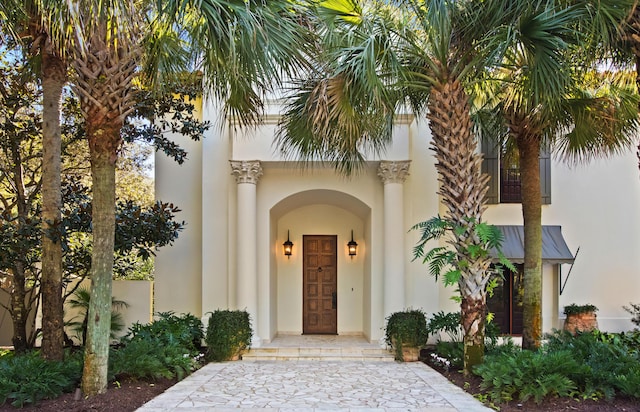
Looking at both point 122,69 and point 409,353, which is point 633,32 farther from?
point 409,353

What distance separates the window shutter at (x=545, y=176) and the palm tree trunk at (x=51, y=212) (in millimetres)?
11062

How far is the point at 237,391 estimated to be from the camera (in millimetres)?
7824

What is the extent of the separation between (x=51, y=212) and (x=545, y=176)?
Answer: 1130cm

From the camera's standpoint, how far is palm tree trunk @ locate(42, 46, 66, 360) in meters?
7.82

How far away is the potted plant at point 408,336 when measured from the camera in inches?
411

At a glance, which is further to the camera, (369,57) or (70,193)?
(70,193)

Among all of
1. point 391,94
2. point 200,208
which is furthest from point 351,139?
point 200,208

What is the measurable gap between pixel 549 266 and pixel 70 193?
11561 millimetres

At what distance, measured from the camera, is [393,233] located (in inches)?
459

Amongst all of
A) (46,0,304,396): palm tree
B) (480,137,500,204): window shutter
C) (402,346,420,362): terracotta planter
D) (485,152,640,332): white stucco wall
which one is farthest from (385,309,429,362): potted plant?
(46,0,304,396): palm tree

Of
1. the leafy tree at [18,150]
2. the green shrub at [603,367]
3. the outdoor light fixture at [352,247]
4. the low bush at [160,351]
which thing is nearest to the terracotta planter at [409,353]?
the green shrub at [603,367]

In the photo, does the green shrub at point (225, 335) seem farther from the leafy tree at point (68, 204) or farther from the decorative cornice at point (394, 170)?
the decorative cornice at point (394, 170)

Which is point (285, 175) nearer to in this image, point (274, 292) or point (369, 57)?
point (274, 292)

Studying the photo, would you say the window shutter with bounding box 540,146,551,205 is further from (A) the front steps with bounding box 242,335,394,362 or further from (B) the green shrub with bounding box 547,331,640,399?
(A) the front steps with bounding box 242,335,394,362
